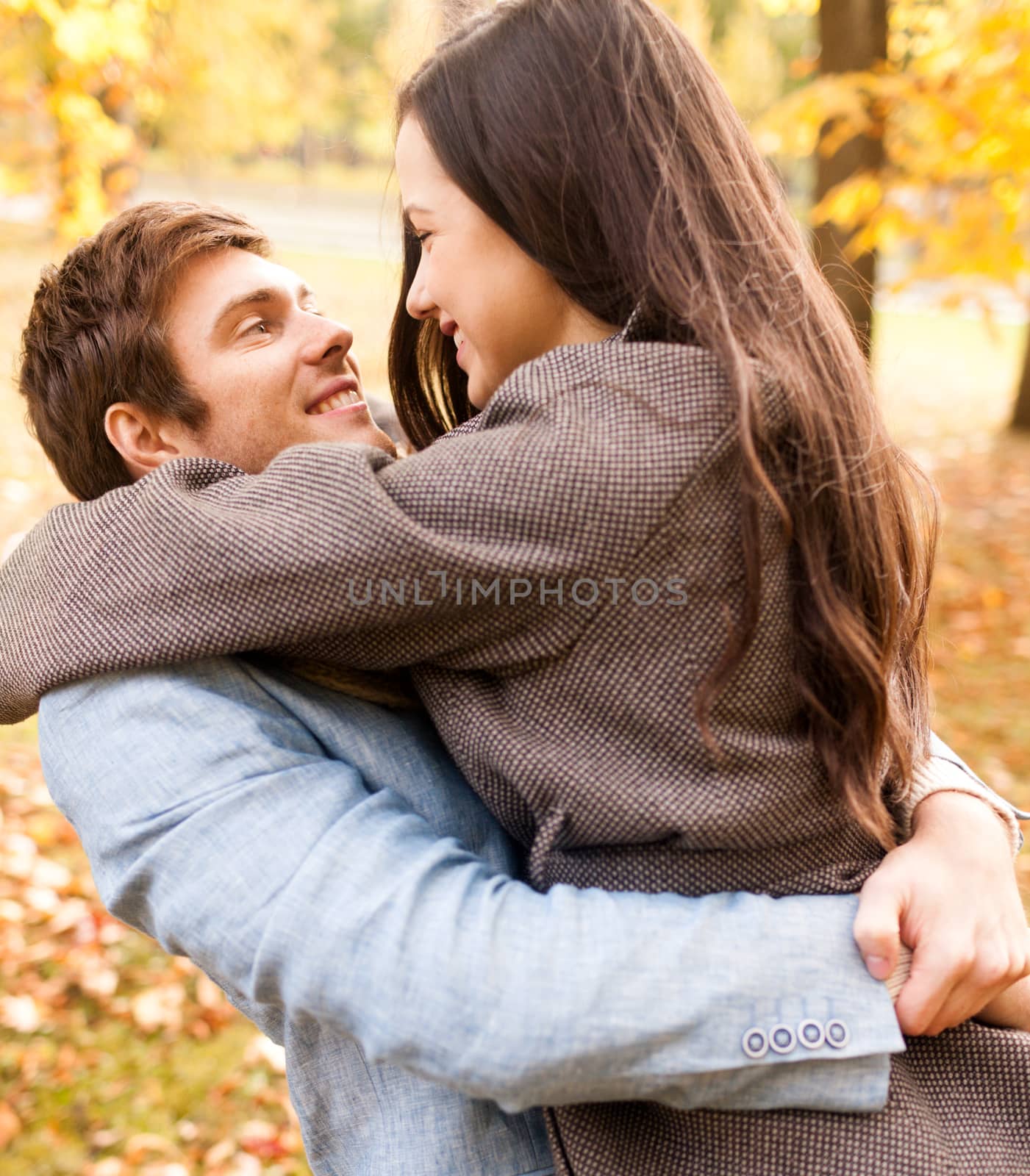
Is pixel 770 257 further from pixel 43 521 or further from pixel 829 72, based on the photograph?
pixel 829 72

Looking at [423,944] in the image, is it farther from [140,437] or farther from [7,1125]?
[7,1125]

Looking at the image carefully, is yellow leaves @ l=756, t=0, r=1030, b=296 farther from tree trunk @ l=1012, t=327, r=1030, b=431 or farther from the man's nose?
tree trunk @ l=1012, t=327, r=1030, b=431

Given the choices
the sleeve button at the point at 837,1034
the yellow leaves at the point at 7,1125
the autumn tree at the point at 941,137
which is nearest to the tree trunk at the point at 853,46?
the autumn tree at the point at 941,137

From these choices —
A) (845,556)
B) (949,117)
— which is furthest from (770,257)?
(949,117)

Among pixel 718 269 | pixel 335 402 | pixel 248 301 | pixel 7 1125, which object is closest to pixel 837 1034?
pixel 718 269

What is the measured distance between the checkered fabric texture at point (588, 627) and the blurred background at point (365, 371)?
912mm

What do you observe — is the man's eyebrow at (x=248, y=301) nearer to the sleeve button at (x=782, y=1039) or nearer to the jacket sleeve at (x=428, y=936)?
the jacket sleeve at (x=428, y=936)

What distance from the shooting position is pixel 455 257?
1647 mm

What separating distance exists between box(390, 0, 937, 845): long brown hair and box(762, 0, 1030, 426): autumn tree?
4.04 m

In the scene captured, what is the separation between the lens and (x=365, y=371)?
1077cm

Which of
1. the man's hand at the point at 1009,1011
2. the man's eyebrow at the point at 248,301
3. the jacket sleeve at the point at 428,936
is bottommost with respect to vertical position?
the man's hand at the point at 1009,1011

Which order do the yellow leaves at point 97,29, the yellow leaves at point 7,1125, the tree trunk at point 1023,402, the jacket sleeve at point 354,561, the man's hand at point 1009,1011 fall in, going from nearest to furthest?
the jacket sleeve at point 354,561, the man's hand at point 1009,1011, the yellow leaves at point 7,1125, the yellow leaves at point 97,29, the tree trunk at point 1023,402

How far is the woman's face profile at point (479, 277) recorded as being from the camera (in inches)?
64.1

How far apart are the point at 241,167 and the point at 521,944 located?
35.9m
